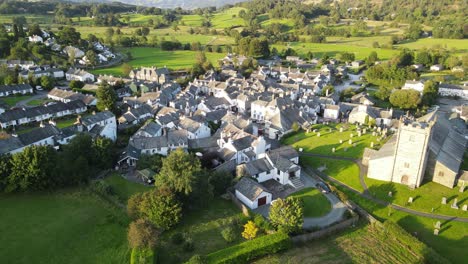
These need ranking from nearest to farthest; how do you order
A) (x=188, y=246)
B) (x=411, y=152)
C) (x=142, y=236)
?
(x=142, y=236) < (x=188, y=246) < (x=411, y=152)

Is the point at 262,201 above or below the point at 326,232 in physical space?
above

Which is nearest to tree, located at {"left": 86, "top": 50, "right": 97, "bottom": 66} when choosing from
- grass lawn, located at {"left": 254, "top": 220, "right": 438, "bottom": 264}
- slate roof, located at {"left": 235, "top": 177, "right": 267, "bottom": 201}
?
slate roof, located at {"left": 235, "top": 177, "right": 267, "bottom": 201}

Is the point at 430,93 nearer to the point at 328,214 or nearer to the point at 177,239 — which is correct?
the point at 328,214

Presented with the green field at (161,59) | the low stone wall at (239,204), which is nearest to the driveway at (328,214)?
the low stone wall at (239,204)

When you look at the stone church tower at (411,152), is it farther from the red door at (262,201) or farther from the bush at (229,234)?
the bush at (229,234)

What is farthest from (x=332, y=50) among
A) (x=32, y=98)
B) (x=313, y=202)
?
(x=313, y=202)

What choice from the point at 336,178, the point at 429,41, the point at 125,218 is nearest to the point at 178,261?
the point at 125,218
